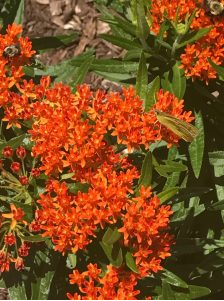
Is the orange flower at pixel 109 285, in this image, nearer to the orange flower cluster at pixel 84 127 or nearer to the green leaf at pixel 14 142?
the orange flower cluster at pixel 84 127

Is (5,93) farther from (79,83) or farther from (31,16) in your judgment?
(31,16)

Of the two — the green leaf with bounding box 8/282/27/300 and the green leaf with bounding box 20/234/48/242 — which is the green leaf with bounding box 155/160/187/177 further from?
the green leaf with bounding box 8/282/27/300

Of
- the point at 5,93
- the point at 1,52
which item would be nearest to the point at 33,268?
the point at 5,93

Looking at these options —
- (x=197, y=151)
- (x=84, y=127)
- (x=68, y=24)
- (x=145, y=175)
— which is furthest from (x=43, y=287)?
(x=68, y=24)

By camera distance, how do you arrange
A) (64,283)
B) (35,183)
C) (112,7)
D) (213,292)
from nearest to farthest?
1. (35,183)
2. (64,283)
3. (213,292)
4. (112,7)

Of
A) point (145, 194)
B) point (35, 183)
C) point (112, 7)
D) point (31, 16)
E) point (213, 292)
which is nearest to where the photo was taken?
point (145, 194)

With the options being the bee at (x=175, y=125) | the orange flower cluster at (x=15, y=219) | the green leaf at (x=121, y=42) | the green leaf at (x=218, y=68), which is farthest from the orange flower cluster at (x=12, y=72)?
the green leaf at (x=218, y=68)

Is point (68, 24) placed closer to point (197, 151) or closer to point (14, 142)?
point (197, 151)

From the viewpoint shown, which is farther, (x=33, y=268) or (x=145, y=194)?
(x=33, y=268)
